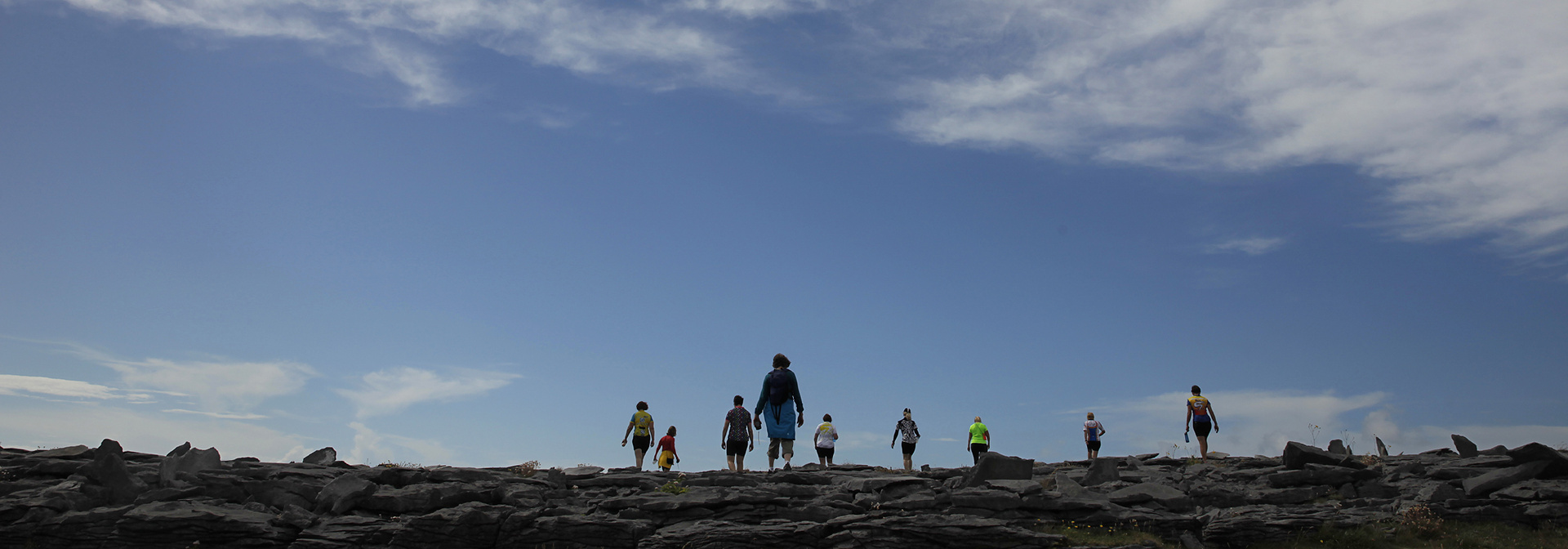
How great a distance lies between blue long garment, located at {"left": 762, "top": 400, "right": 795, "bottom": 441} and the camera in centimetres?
2217

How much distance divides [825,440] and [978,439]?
583 cm

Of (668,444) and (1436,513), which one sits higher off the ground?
(668,444)

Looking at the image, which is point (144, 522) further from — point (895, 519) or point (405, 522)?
point (895, 519)

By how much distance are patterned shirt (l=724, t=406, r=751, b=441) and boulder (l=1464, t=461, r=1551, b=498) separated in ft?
53.6

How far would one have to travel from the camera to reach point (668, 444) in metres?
26.4

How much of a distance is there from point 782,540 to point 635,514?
3389 millimetres

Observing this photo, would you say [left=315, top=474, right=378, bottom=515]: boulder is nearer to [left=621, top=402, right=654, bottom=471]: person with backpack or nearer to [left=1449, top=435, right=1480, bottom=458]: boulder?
[left=621, top=402, right=654, bottom=471]: person with backpack

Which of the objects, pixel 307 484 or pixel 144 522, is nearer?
pixel 144 522

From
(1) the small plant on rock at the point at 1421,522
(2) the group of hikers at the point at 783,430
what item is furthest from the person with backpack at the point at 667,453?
(1) the small plant on rock at the point at 1421,522

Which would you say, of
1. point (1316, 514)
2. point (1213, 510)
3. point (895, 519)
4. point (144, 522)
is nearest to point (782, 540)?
point (895, 519)

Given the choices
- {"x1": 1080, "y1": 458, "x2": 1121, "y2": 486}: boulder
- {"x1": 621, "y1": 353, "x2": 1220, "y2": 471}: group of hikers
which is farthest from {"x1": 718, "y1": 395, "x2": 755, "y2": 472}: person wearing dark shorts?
{"x1": 1080, "y1": 458, "x2": 1121, "y2": 486}: boulder

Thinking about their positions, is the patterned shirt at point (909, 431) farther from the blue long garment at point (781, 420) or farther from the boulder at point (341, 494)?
the boulder at point (341, 494)

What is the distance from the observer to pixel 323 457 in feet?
83.5

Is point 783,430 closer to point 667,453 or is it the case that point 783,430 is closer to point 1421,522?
point 667,453
